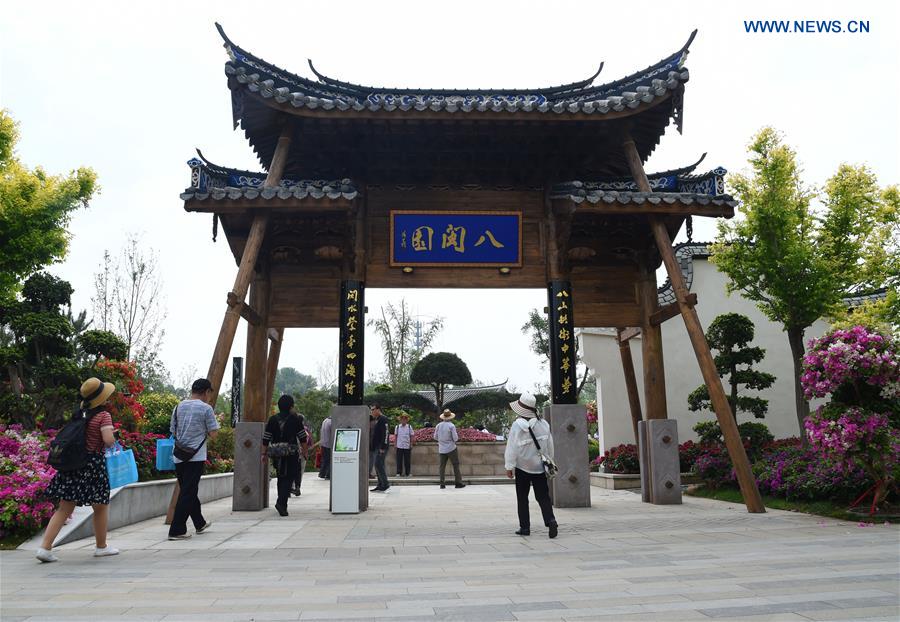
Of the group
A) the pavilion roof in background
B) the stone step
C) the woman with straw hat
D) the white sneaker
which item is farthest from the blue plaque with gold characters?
the stone step

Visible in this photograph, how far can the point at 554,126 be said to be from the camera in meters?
9.72

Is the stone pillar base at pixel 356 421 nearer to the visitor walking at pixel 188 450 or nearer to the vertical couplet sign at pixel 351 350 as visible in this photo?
the vertical couplet sign at pixel 351 350

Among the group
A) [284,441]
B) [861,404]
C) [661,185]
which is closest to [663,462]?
[861,404]

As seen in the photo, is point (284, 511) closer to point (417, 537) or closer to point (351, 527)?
point (351, 527)

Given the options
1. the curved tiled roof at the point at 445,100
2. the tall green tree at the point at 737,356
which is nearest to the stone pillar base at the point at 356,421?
the curved tiled roof at the point at 445,100

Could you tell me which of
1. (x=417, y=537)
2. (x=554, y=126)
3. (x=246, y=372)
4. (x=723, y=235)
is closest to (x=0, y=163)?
(x=246, y=372)

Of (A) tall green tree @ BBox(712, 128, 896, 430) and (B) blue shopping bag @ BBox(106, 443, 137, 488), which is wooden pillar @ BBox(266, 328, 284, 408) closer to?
(B) blue shopping bag @ BBox(106, 443, 137, 488)

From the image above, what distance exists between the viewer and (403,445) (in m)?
17.0

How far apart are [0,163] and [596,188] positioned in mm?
14389

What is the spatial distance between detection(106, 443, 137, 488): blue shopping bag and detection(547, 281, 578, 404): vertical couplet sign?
6137 millimetres

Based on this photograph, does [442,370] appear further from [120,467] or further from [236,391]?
[120,467]

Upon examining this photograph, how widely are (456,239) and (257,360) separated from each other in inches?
152

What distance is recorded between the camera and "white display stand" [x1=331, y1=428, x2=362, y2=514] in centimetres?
895

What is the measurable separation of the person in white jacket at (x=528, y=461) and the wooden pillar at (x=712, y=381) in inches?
124
